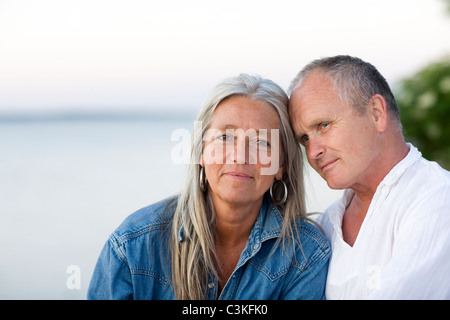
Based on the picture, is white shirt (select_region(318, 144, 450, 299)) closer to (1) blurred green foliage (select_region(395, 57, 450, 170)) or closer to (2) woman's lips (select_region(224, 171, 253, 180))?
(2) woman's lips (select_region(224, 171, 253, 180))

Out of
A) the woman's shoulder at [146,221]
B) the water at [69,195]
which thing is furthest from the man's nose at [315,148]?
the woman's shoulder at [146,221]

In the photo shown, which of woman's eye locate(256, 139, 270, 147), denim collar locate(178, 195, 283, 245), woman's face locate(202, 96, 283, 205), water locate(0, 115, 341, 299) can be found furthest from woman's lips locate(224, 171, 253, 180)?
water locate(0, 115, 341, 299)

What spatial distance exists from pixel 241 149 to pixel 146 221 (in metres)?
0.55

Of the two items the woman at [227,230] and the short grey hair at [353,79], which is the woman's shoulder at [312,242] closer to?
the woman at [227,230]

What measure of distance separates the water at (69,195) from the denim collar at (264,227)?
367 millimetres

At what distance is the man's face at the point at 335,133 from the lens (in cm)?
225

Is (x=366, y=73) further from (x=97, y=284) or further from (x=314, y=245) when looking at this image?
(x=97, y=284)

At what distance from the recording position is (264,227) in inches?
96.5

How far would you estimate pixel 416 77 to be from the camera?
Answer: 6.35 metres

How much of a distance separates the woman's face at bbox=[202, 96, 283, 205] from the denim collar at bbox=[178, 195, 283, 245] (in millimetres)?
194

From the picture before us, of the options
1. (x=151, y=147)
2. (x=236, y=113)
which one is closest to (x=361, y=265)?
(x=236, y=113)

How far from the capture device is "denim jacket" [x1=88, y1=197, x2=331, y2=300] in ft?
7.30

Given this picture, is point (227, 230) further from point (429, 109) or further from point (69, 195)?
point (69, 195)

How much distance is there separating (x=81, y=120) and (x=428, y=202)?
13413 mm
